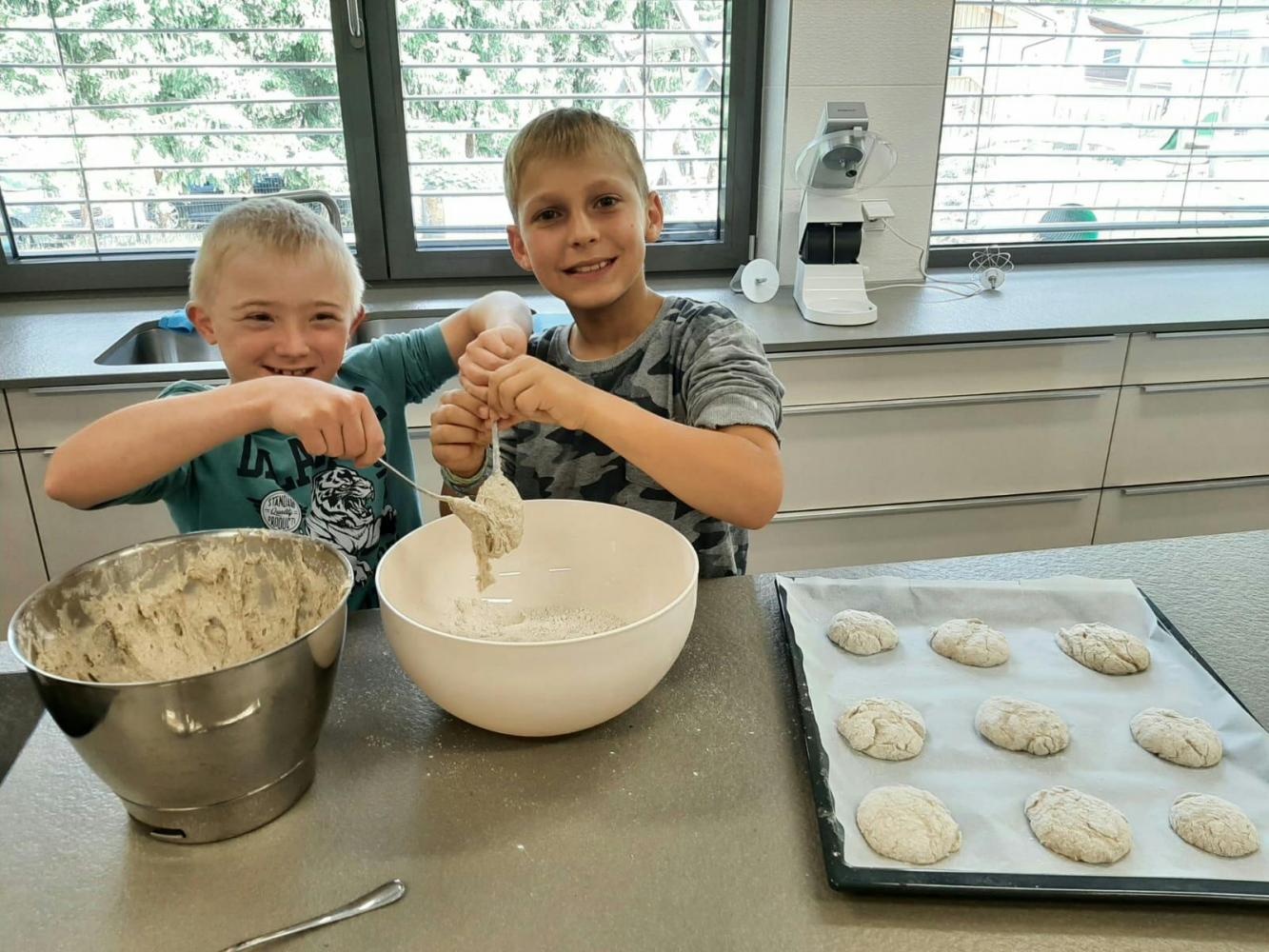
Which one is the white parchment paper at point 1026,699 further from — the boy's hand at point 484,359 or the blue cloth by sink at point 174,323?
the blue cloth by sink at point 174,323

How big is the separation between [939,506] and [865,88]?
40.8 inches

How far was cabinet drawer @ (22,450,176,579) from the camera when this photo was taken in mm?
1775

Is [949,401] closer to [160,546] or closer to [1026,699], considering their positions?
[1026,699]

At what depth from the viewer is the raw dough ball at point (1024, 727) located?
0.70m

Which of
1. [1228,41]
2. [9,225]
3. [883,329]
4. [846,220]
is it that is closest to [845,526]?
[883,329]

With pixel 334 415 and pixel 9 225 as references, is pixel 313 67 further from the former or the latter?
pixel 334 415

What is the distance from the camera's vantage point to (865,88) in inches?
85.8

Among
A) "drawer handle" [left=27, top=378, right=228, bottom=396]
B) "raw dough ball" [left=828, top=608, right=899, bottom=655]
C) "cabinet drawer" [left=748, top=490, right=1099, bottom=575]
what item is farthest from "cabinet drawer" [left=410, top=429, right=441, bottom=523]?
"raw dough ball" [left=828, top=608, right=899, bottom=655]

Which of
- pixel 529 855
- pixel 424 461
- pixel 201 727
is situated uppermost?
pixel 201 727

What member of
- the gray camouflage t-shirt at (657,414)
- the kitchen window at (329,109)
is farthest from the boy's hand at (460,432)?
the kitchen window at (329,109)

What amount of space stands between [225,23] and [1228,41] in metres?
2.66

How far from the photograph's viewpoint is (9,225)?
7.19ft

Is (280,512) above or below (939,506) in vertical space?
above

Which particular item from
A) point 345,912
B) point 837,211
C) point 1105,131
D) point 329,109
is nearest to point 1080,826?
point 345,912
